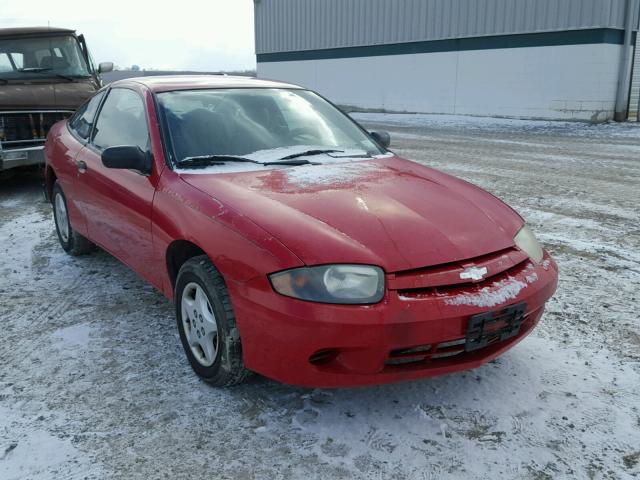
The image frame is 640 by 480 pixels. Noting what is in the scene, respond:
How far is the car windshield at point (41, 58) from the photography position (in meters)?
7.55

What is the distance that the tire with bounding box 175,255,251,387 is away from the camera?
103 inches

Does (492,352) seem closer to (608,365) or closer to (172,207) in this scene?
(608,365)

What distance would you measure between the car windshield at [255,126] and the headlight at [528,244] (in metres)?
1.23

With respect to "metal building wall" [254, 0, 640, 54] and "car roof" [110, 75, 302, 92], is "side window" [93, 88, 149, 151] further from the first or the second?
"metal building wall" [254, 0, 640, 54]

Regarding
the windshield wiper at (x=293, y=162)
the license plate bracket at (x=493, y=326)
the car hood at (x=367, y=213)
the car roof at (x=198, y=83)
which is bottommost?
the license plate bracket at (x=493, y=326)

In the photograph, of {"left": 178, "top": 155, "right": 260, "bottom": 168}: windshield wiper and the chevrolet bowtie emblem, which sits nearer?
the chevrolet bowtie emblem

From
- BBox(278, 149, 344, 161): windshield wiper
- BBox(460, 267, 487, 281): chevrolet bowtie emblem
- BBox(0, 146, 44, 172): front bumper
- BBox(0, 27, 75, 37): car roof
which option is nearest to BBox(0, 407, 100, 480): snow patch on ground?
BBox(460, 267, 487, 281): chevrolet bowtie emblem

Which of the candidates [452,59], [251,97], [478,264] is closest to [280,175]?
[251,97]

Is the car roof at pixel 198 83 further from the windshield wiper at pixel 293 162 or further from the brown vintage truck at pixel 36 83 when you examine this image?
the brown vintage truck at pixel 36 83

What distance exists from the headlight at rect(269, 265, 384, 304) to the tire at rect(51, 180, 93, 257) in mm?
2972

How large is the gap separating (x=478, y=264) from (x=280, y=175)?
121cm

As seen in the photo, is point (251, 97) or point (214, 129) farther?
point (251, 97)

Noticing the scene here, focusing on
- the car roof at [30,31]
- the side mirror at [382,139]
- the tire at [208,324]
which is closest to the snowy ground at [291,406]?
the tire at [208,324]

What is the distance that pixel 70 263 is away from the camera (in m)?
4.78
